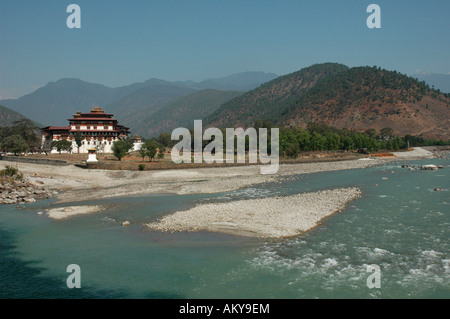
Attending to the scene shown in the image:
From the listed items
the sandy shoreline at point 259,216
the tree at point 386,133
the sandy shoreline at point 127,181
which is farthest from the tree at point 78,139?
the tree at point 386,133

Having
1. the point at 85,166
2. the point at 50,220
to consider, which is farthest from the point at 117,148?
the point at 50,220

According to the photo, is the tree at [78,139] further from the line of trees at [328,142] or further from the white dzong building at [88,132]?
the line of trees at [328,142]

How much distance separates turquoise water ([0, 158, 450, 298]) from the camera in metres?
17.9

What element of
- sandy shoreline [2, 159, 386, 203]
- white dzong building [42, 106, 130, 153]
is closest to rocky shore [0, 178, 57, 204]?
sandy shoreline [2, 159, 386, 203]

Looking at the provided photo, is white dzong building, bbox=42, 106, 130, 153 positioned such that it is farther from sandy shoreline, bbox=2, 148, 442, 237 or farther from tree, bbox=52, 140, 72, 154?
sandy shoreline, bbox=2, 148, 442, 237

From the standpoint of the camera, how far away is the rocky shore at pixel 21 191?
1646 inches

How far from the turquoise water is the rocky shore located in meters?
8.14

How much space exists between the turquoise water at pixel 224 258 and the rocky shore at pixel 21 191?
26.7 feet

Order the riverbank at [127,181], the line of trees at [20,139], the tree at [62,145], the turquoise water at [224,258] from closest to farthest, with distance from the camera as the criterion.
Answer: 1. the turquoise water at [224,258]
2. the riverbank at [127,181]
3. the line of trees at [20,139]
4. the tree at [62,145]

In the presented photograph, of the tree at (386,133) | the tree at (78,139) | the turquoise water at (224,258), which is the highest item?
the tree at (386,133)

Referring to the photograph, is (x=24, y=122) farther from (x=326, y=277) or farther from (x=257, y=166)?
(x=326, y=277)

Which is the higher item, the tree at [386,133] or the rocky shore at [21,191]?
the tree at [386,133]

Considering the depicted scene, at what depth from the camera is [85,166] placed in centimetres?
6906

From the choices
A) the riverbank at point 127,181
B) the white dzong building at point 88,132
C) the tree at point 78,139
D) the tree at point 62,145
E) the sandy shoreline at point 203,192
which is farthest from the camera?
the white dzong building at point 88,132
